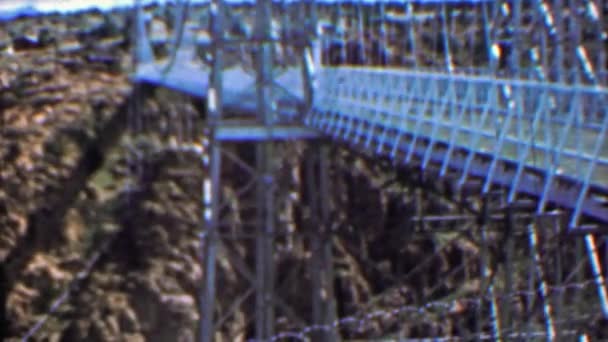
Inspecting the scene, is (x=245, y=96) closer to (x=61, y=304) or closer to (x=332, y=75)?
(x=332, y=75)

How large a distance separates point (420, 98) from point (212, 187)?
434 centimetres

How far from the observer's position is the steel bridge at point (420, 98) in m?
7.70

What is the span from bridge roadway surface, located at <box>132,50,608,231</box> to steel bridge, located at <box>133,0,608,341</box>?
16mm

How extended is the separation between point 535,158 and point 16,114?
11111mm

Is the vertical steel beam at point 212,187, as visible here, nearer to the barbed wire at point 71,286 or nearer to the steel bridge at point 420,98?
the steel bridge at point 420,98

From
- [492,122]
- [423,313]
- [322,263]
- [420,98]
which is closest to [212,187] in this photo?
[322,263]

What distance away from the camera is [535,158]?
7.69 metres

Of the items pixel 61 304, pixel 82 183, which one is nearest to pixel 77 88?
pixel 82 183

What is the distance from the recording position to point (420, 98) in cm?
949

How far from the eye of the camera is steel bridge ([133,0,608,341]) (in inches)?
303

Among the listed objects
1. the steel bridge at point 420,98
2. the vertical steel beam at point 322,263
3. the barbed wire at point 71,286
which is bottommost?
the barbed wire at point 71,286

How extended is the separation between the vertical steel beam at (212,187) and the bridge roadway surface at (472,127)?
16cm

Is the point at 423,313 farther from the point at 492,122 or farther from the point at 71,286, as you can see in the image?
the point at 492,122

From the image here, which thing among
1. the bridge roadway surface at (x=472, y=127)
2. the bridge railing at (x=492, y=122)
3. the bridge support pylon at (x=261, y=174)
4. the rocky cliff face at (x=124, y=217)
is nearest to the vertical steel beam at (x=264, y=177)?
the bridge support pylon at (x=261, y=174)
